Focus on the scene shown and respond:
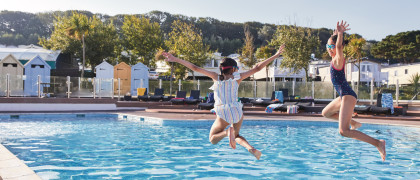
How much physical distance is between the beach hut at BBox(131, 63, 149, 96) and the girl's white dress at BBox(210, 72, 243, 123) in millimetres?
21686

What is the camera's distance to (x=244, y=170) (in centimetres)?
659

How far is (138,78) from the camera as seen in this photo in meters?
27.2

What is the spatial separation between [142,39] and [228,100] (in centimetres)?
4136

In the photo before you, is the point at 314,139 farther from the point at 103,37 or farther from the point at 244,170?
the point at 103,37

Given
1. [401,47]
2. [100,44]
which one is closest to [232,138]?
[100,44]

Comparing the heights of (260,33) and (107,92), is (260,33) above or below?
above

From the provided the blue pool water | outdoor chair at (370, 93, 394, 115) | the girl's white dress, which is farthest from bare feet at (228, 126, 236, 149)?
outdoor chair at (370, 93, 394, 115)

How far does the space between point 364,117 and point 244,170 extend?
37.5 ft

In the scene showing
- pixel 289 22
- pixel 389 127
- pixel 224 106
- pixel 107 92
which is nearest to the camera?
pixel 224 106

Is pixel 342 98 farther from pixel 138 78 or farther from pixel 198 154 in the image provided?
pixel 138 78

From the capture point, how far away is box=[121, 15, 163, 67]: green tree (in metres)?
44.6

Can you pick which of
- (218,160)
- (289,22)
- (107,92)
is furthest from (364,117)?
(289,22)

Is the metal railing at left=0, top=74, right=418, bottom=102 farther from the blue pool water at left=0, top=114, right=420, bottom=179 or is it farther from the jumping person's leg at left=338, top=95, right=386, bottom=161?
the jumping person's leg at left=338, top=95, right=386, bottom=161

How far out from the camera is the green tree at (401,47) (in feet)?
220
